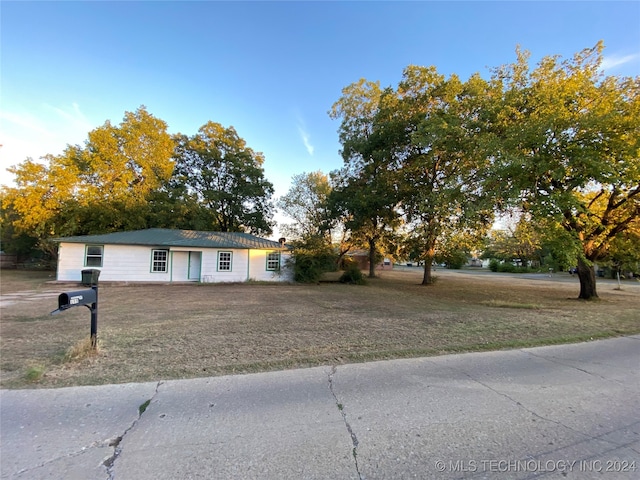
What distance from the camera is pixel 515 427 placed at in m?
2.73

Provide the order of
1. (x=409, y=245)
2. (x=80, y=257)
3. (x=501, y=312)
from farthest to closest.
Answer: (x=409, y=245), (x=80, y=257), (x=501, y=312)

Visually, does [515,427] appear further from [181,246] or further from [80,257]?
[80,257]

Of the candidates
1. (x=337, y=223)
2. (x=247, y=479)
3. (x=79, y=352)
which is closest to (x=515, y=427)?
(x=247, y=479)

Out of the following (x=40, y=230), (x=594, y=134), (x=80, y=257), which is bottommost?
(x=80, y=257)

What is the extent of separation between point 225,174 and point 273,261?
14005mm

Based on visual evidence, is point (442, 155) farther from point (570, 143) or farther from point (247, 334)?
point (247, 334)

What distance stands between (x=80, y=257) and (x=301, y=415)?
Result: 18.5 metres

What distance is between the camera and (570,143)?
31.3ft

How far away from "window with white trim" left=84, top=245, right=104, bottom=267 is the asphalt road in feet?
51.1

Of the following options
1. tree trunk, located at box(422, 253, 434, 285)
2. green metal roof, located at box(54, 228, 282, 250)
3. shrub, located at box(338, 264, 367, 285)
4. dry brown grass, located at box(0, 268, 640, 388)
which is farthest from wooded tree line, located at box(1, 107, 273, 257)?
tree trunk, located at box(422, 253, 434, 285)

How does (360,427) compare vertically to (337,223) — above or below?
below

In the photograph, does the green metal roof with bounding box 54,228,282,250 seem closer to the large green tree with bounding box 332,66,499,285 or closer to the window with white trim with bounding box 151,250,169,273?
the window with white trim with bounding box 151,250,169,273

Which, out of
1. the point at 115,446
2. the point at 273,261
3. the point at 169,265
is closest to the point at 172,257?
the point at 169,265

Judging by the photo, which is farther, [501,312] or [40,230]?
[40,230]
